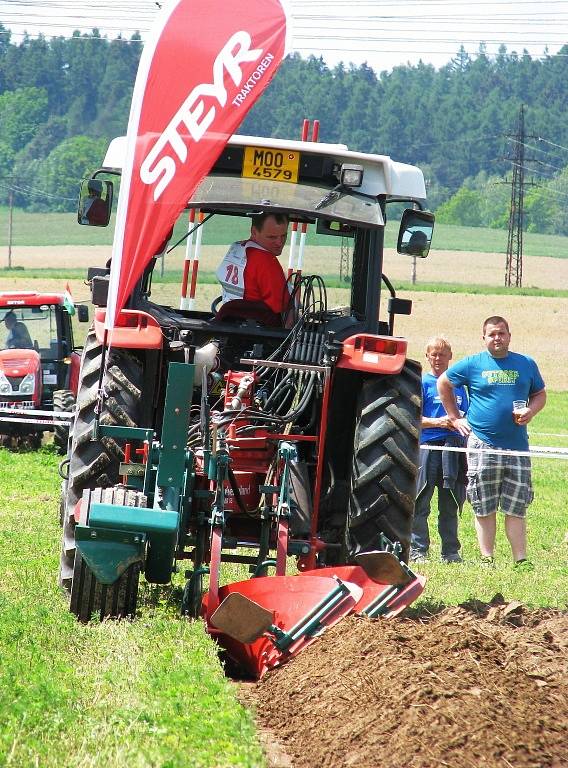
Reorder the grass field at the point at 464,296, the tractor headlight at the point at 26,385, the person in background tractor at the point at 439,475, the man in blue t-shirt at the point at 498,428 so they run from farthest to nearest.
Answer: the grass field at the point at 464,296 → the tractor headlight at the point at 26,385 → the person in background tractor at the point at 439,475 → the man in blue t-shirt at the point at 498,428

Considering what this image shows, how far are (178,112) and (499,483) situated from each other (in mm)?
4932

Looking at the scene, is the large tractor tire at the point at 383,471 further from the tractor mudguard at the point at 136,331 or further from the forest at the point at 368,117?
the forest at the point at 368,117

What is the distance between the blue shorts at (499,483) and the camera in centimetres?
962

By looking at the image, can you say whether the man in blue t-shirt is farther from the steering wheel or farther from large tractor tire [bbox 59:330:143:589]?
large tractor tire [bbox 59:330:143:589]

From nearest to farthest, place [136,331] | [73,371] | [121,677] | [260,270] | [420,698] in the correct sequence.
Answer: [420,698], [121,677], [136,331], [260,270], [73,371]

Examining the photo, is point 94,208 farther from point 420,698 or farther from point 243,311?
point 420,698

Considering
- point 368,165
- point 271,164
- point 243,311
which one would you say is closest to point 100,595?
point 243,311

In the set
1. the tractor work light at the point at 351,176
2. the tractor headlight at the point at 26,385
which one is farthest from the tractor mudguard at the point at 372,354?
the tractor headlight at the point at 26,385

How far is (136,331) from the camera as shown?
6621mm

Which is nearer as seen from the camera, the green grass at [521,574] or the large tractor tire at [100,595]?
the large tractor tire at [100,595]

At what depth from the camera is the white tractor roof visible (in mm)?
7051

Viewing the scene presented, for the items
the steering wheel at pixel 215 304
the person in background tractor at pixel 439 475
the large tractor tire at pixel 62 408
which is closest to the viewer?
the steering wheel at pixel 215 304

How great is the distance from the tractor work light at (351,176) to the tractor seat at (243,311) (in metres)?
0.82

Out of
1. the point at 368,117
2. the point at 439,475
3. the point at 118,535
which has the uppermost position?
the point at 368,117
